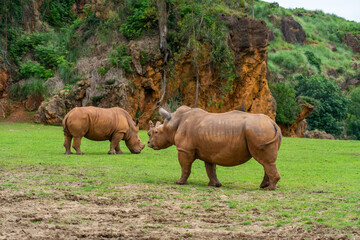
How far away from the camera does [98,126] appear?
17.1 meters

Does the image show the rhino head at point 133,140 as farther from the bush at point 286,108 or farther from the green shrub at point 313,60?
the green shrub at point 313,60

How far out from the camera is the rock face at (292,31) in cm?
8694

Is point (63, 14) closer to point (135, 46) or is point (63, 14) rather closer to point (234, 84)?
point (135, 46)

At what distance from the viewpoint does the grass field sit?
22.1ft

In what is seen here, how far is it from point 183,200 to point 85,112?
8.98 metres

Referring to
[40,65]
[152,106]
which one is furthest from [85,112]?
[40,65]

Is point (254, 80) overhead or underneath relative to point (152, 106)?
overhead

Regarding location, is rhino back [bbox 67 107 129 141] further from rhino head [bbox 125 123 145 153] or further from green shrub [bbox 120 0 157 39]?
green shrub [bbox 120 0 157 39]

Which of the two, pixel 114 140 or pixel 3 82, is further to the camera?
pixel 3 82

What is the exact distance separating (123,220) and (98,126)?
34.1 feet

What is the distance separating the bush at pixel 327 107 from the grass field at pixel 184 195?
35.8 metres

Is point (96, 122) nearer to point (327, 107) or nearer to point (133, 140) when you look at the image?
point (133, 140)

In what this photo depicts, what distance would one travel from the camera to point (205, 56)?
35.3m

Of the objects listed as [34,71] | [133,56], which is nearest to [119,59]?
[133,56]
